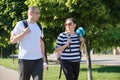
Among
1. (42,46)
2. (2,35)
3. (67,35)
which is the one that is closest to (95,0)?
(67,35)

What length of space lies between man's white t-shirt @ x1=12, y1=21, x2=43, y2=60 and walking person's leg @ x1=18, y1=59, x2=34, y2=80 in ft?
0.23

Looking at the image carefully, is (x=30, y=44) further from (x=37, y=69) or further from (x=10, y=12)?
(x=10, y=12)

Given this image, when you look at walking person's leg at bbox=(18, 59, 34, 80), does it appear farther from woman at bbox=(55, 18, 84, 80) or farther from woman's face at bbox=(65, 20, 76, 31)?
woman's face at bbox=(65, 20, 76, 31)

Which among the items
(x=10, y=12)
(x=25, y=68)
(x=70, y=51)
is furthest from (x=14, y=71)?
(x=25, y=68)

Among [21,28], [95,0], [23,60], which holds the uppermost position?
[95,0]

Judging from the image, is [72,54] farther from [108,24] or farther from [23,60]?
[108,24]

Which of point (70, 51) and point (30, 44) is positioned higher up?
point (30, 44)

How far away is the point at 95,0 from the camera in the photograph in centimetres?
1241

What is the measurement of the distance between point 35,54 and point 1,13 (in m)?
17.3

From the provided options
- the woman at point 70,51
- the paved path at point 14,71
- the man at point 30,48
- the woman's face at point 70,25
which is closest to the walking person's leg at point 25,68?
the man at point 30,48

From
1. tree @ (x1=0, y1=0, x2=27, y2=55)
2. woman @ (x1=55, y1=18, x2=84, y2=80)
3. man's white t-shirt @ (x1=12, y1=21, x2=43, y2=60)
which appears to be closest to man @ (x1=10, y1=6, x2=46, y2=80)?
man's white t-shirt @ (x1=12, y1=21, x2=43, y2=60)

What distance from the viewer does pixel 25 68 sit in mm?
7223

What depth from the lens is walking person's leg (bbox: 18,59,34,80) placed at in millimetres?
7215

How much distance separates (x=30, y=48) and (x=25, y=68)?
1.16 feet
